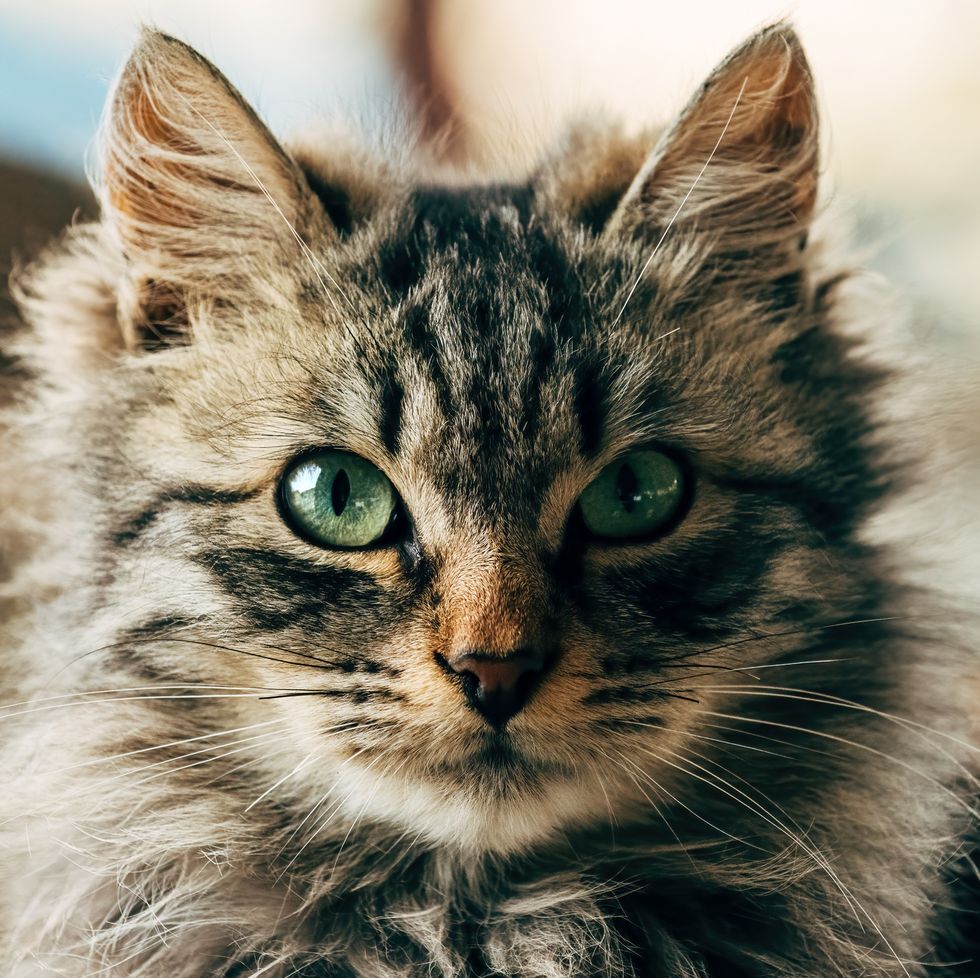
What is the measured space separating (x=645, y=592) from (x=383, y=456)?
0.31 m

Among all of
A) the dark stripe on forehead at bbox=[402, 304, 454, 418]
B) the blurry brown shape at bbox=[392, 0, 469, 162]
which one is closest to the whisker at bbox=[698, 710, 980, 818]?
the dark stripe on forehead at bbox=[402, 304, 454, 418]

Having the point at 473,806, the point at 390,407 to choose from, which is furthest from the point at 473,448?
the point at 473,806

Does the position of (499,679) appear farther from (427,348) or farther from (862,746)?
(862,746)

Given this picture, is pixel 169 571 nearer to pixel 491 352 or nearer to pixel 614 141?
pixel 491 352

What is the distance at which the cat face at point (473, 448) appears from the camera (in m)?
0.98

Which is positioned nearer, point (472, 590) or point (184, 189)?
point (472, 590)

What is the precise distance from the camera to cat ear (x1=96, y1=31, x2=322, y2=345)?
1128 millimetres

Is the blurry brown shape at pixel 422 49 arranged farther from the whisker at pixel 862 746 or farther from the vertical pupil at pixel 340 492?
the whisker at pixel 862 746

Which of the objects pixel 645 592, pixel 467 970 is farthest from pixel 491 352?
pixel 467 970

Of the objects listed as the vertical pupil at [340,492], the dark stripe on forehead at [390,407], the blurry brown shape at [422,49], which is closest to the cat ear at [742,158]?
the dark stripe on forehead at [390,407]

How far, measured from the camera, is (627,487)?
42.7 inches

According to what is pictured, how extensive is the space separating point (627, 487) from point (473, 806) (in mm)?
369

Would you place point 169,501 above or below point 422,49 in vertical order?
below

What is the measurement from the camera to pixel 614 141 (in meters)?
1.36
